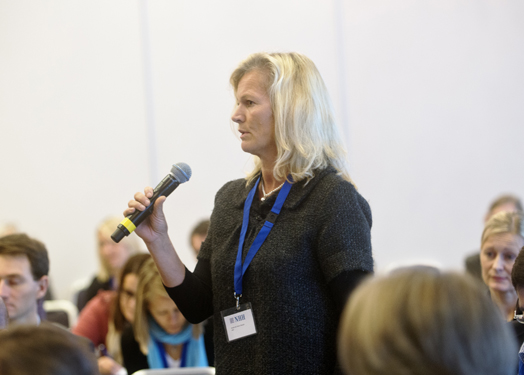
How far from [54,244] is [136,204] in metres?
4.30

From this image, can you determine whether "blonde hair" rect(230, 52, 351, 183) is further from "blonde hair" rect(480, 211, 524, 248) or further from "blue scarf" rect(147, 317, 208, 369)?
"blue scarf" rect(147, 317, 208, 369)

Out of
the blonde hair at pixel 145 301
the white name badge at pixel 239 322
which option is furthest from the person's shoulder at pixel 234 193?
the blonde hair at pixel 145 301

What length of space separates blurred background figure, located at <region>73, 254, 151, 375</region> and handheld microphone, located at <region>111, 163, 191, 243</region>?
4.33ft

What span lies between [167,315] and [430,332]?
86.7 inches

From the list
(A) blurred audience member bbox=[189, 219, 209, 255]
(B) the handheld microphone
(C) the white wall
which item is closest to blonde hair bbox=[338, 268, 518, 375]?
(B) the handheld microphone

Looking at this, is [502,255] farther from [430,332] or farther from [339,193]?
[430,332]

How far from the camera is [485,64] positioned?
16.7 ft

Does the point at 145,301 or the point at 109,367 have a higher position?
the point at 145,301

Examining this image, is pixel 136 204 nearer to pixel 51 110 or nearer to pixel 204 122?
pixel 204 122

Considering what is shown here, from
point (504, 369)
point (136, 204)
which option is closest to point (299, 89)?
point (136, 204)

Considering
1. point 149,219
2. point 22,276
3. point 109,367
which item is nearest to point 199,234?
point 109,367

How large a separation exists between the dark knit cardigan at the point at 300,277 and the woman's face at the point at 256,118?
0.14m

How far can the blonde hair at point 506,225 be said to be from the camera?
2.59 metres

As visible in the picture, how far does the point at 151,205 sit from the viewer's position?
1.63 metres
